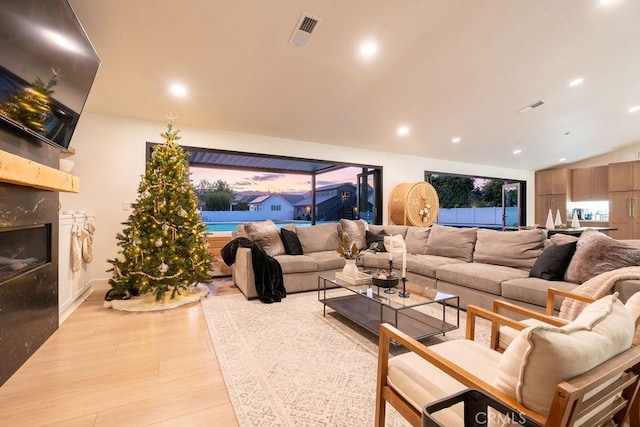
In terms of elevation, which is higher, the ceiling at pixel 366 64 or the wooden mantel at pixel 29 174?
the ceiling at pixel 366 64

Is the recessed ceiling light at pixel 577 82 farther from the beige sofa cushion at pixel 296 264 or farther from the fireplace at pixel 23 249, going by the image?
the fireplace at pixel 23 249

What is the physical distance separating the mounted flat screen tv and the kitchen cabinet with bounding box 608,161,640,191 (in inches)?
399

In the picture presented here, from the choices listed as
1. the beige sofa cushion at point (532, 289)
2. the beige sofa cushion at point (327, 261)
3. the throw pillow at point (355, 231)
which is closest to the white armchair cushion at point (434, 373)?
the beige sofa cushion at point (532, 289)

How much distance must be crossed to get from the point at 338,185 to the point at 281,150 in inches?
129

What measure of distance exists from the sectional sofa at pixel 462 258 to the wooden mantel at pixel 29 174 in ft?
6.43

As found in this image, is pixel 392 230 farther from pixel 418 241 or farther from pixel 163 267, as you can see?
pixel 163 267

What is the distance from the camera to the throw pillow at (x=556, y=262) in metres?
2.68

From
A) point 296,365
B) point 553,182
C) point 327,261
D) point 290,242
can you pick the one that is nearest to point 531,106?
point 327,261

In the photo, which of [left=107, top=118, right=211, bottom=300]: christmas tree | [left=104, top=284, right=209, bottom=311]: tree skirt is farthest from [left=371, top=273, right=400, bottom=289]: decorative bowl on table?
[left=104, top=284, right=209, bottom=311]: tree skirt

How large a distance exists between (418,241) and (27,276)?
14.6 feet

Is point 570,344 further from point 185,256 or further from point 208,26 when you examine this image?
point 185,256

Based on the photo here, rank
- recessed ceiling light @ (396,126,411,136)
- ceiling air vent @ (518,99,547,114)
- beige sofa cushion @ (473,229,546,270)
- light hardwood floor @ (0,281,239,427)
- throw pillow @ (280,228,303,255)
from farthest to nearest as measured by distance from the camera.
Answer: recessed ceiling light @ (396,126,411,136)
ceiling air vent @ (518,99,547,114)
throw pillow @ (280,228,303,255)
beige sofa cushion @ (473,229,546,270)
light hardwood floor @ (0,281,239,427)

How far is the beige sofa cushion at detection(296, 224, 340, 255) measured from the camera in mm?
4504

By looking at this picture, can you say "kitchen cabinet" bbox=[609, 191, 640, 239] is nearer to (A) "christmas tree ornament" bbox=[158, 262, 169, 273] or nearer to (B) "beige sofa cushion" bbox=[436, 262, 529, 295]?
(B) "beige sofa cushion" bbox=[436, 262, 529, 295]
